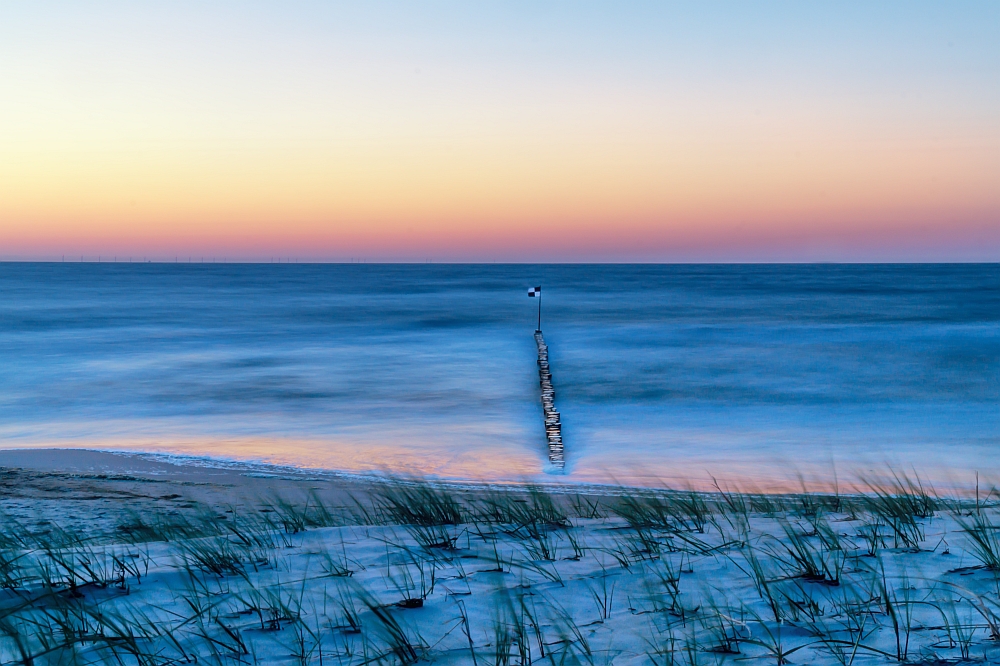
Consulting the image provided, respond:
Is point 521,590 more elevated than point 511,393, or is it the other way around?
point 521,590

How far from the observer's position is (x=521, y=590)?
3.48 m

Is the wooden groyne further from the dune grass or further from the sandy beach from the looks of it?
the dune grass

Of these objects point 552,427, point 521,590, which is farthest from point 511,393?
point 521,590

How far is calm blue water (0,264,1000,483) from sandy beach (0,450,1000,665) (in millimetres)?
6283

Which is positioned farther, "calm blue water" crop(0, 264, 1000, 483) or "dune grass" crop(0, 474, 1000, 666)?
"calm blue water" crop(0, 264, 1000, 483)

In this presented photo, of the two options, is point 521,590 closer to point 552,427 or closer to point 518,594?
point 518,594

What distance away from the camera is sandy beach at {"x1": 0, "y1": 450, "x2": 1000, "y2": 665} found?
283 centimetres

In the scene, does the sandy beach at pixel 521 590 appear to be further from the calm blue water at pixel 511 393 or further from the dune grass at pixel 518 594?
the calm blue water at pixel 511 393

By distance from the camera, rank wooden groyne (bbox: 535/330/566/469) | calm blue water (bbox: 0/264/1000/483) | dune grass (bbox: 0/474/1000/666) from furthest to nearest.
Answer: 1. calm blue water (bbox: 0/264/1000/483)
2. wooden groyne (bbox: 535/330/566/469)
3. dune grass (bbox: 0/474/1000/666)

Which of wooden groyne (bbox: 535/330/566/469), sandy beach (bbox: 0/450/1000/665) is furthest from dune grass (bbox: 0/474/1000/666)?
wooden groyne (bbox: 535/330/566/469)

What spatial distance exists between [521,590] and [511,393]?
15.4m

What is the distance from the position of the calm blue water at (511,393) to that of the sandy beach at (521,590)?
6.28m

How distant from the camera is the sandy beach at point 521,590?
283 centimetres

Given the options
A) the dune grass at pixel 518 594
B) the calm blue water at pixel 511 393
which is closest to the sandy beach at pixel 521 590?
the dune grass at pixel 518 594
